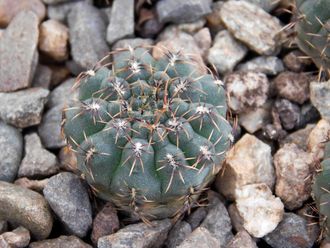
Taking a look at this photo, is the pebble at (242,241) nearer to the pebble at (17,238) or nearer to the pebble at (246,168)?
the pebble at (246,168)

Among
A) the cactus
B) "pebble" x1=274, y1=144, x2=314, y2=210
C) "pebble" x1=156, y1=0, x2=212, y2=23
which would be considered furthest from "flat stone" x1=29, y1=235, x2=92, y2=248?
"pebble" x1=156, y1=0, x2=212, y2=23

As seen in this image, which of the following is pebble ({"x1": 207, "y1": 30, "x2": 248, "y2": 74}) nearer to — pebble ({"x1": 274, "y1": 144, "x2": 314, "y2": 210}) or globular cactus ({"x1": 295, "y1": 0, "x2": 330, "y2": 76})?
globular cactus ({"x1": 295, "y1": 0, "x2": 330, "y2": 76})

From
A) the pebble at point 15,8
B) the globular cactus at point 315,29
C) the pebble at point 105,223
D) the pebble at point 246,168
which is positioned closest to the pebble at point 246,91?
the pebble at point 246,168

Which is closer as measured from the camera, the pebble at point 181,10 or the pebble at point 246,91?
the pebble at point 246,91

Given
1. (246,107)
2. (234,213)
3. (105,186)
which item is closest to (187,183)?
(105,186)

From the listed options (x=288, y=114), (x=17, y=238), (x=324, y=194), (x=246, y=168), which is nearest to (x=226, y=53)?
(x=288, y=114)

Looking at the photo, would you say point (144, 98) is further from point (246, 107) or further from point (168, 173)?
point (246, 107)
